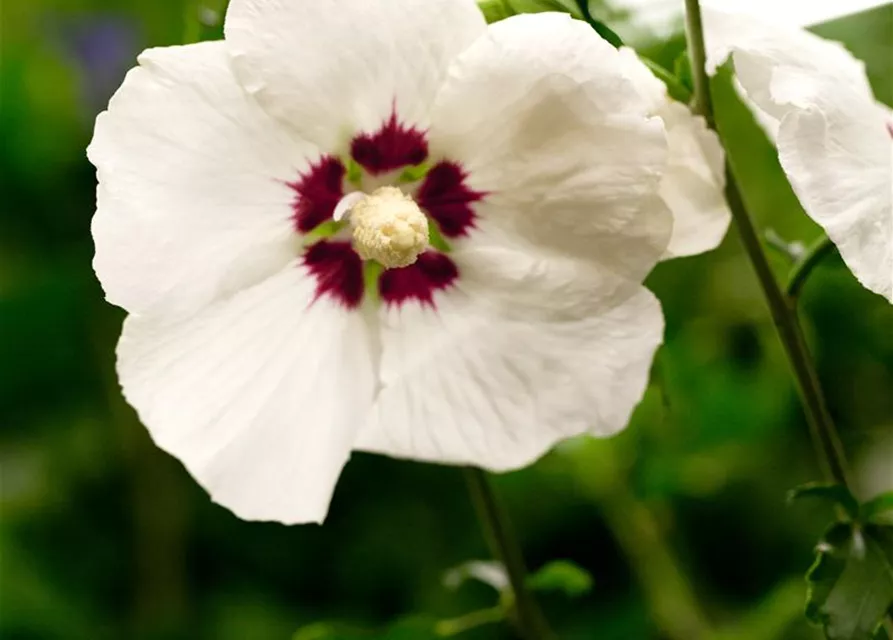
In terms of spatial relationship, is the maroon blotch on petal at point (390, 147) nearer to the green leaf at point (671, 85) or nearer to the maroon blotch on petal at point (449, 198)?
the maroon blotch on petal at point (449, 198)

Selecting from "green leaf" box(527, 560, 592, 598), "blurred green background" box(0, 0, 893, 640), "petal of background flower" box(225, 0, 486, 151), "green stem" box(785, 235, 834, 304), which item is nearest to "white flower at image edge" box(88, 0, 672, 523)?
"petal of background flower" box(225, 0, 486, 151)

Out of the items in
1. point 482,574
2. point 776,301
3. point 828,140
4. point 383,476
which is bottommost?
point 383,476

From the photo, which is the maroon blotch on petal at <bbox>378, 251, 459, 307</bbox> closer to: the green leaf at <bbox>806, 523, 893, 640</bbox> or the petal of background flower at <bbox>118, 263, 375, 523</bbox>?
the petal of background flower at <bbox>118, 263, 375, 523</bbox>

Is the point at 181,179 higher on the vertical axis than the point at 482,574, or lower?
higher

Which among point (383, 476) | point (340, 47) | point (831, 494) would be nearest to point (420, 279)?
point (340, 47)

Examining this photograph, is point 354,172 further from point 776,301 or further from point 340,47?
point 776,301

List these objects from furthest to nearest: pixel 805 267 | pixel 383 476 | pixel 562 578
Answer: pixel 383 476 → pixel 562 578 → pixel 805 267
